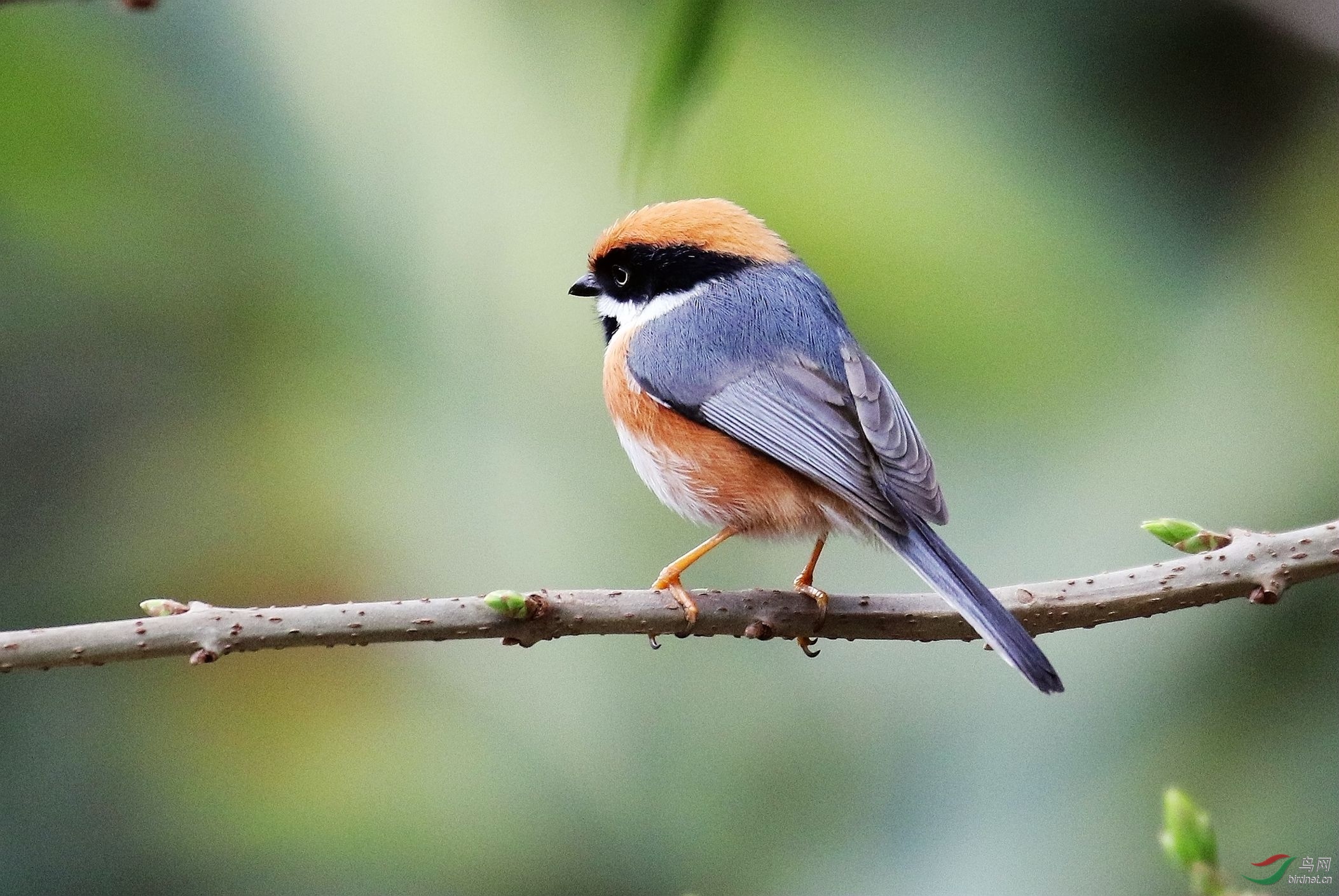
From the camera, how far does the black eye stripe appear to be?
284 centimetres

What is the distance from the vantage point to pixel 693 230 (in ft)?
9.23

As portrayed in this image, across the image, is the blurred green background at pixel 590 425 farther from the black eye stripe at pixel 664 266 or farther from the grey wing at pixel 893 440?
the grey wing at pixel 893 440

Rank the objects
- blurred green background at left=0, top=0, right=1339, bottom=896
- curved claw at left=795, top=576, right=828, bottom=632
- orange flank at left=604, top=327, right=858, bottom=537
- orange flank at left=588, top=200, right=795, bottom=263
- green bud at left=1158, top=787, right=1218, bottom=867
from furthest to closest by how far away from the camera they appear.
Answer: blurred green background at left=0, top=0, right=1339, bottom=896
orange flank at left=588, top=200, right=795, bottom=263
orange flank at left=604, top=327, right=858, bottom=537
curved claw at left=795, top=576, right=828, bottom=632
green bud at left=1158, top=787, right=1218, bottom=867

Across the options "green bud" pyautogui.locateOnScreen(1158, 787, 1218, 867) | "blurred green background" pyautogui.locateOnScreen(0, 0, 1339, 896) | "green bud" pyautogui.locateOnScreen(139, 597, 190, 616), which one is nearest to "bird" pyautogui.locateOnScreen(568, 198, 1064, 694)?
"blurred green background" pyautogui.locateOnScreen(0, 0, 1339, 896)

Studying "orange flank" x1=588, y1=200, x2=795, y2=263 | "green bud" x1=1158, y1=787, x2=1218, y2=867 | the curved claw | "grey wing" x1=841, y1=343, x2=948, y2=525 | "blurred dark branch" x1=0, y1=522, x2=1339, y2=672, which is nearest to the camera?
"green bud" x1=1158, y1=787, x2=1218, y2=867

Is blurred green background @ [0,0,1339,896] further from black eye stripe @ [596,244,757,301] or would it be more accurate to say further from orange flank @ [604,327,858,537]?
orange flank @ [604,327,858,537]

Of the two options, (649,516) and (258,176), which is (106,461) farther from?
(649,516)

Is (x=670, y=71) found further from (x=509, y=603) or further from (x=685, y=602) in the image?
(x=685, y=602)

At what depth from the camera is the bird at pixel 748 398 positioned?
2434 mm

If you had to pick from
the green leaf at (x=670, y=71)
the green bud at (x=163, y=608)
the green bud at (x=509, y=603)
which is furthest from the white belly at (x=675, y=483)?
the green leaf at (x=670, y=71)

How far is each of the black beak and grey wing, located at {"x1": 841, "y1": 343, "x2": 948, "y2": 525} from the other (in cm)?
63

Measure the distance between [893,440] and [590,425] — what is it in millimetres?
1460

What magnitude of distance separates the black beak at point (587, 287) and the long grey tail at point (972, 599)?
3.26 ft

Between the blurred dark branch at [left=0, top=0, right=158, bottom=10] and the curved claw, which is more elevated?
the blurred dark branch at [left=0, top=0, right=158, bottom=10]
